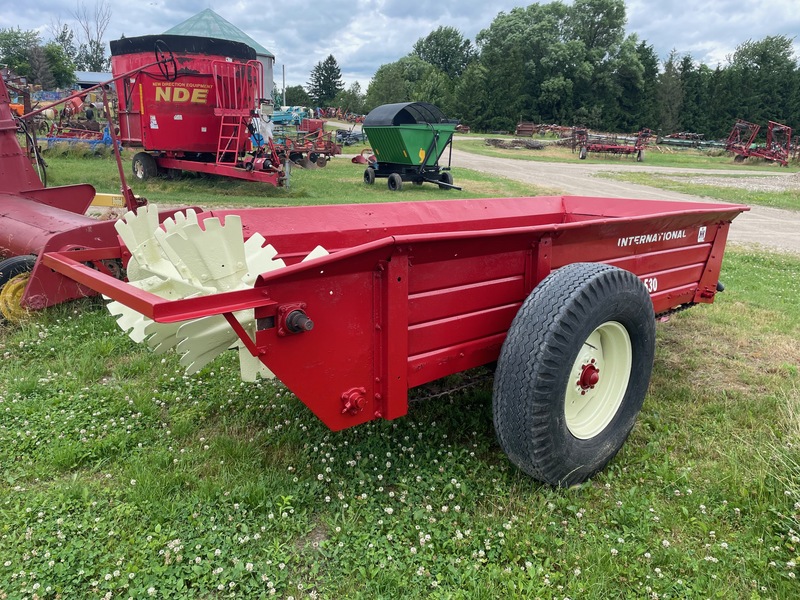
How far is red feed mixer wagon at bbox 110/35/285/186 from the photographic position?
12.2 m

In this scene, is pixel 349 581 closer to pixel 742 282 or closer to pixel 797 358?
pixel 797 358

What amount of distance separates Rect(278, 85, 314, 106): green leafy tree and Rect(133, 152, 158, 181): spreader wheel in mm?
61894

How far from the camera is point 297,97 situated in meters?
74.1

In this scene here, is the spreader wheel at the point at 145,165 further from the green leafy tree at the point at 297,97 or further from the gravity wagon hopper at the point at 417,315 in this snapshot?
the green leafy tree at the point at 297,97

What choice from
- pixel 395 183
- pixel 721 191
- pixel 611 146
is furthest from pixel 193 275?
pixel 611 146

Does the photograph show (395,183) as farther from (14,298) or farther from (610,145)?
(610,145)

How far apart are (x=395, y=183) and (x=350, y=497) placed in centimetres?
1327

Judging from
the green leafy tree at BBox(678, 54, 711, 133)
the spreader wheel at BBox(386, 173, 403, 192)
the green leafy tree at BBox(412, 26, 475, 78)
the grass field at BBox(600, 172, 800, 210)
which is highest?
the green leafy tree at BBox(412, 26, 475, 78)

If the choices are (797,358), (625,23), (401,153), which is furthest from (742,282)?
(625,23)

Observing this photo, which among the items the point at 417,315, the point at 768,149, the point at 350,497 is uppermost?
the point at 768,149

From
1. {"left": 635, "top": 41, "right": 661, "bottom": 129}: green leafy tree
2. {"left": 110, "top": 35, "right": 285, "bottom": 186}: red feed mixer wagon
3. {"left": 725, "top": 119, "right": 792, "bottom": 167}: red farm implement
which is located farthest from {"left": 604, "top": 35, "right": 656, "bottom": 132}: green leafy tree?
{"left": 110, "top": 35, "right": 285, "bottom": 186}: red feed mixer wagon

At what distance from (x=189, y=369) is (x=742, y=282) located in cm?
667

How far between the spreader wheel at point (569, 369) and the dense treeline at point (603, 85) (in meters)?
54.9

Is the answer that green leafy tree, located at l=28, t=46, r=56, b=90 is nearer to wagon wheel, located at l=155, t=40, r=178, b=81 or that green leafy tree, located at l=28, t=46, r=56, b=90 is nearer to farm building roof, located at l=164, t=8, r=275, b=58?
farm building roof, located at l=164, t=8, r=275, b=58
